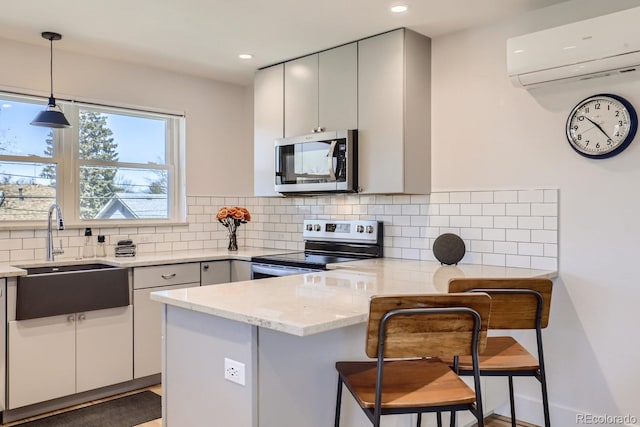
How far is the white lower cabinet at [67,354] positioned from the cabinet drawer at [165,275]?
0.19 m

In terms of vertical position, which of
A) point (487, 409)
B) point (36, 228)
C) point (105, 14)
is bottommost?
point (487, 409)

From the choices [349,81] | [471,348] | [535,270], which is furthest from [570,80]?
[471,348]

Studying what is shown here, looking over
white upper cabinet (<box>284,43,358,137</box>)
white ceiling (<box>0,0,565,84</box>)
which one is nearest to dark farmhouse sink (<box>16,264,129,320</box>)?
white ceiling (<box>0,0,565,84</box>)

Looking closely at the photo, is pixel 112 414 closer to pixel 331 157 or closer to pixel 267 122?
pixel 331 157

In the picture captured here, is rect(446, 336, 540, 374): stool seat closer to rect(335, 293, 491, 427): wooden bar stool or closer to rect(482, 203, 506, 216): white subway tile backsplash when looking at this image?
rect(335, 293, 491, 427): wooden bar stool

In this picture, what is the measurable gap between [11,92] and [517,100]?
128 inches

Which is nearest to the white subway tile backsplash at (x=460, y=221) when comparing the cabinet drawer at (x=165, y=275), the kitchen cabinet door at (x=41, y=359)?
the cabinet drawer at (x=165, y=275)

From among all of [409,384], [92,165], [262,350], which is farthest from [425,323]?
[92,165]

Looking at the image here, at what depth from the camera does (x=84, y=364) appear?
3.19m

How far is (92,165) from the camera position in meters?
3.87

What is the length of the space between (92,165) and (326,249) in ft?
6.28

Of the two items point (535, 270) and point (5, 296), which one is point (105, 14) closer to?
point (5, 296)

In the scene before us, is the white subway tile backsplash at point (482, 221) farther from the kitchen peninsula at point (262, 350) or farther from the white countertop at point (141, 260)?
the white countertop at point (141, 260)

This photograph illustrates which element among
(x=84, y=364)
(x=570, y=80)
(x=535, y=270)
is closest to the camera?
(x=570, y=80)
